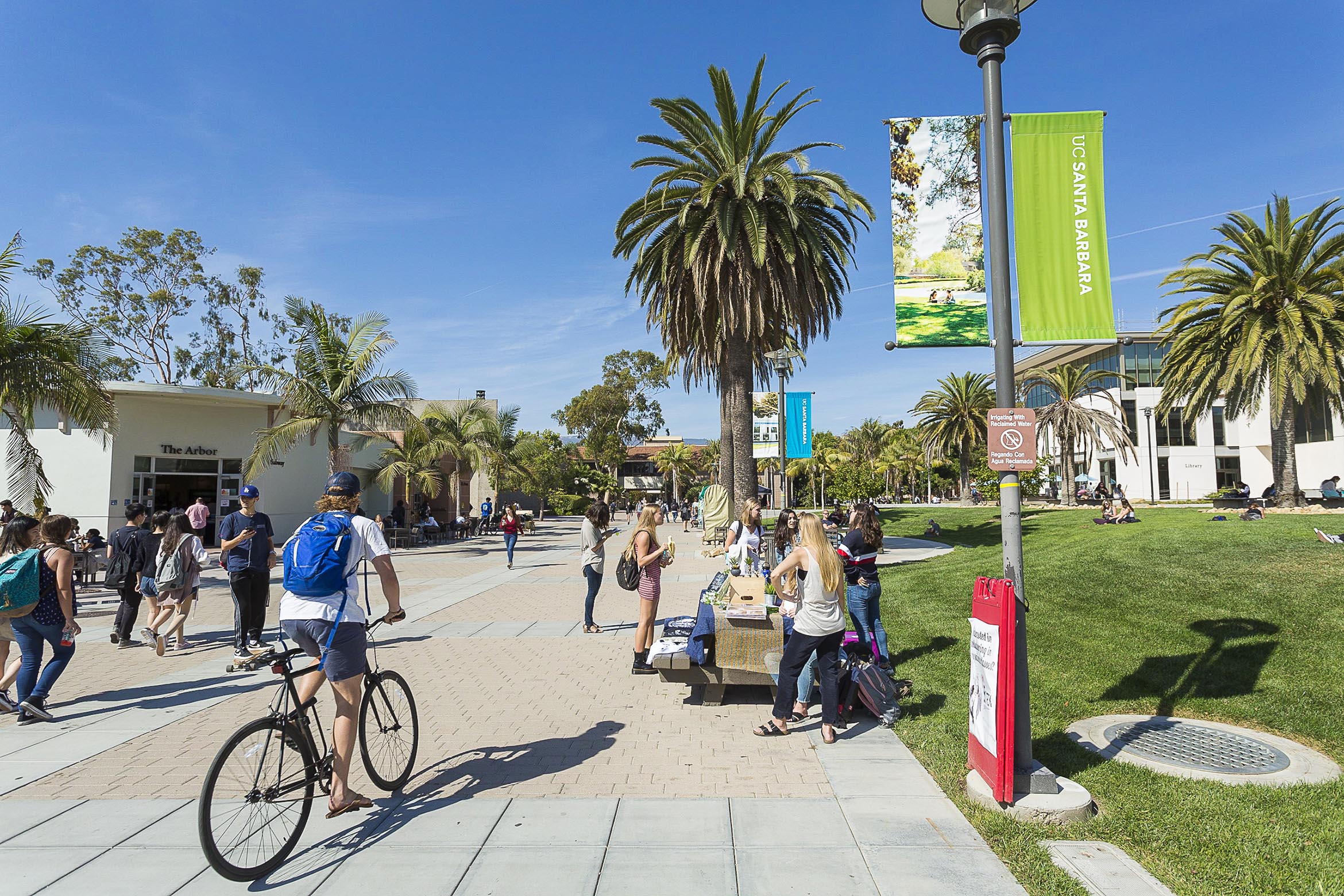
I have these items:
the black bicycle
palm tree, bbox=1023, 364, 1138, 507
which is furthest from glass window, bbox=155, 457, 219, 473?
palm tree, bbox=1023, 364, 1138, 507

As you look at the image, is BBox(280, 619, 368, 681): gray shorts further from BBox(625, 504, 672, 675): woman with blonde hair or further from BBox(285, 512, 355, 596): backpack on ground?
BBox(625, 504, 672, 675): woman with blonde hair

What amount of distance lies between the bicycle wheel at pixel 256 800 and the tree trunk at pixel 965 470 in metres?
47.5

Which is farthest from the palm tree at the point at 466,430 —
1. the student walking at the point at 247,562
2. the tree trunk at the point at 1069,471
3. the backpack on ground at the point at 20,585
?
the tree trunk at the point at 1069,471

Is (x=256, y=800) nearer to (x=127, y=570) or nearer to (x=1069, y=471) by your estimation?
(x=127, y=570)

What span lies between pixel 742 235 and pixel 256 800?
16.4 metres

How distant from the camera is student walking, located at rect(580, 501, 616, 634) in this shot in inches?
372

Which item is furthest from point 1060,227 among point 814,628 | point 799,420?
point 799,420

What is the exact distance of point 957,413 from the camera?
46719 millimetres

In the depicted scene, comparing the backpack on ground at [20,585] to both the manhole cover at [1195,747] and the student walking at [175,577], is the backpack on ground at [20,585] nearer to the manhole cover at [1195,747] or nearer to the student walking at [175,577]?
the student walking at [175,577]

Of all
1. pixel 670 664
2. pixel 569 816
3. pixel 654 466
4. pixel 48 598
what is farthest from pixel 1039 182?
pixel 654 466

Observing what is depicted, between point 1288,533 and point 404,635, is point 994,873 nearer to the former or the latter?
point 404,635

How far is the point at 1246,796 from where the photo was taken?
4219 mm

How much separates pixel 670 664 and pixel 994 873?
10.6 ft

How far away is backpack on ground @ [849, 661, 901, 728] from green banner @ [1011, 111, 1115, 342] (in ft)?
9.40
